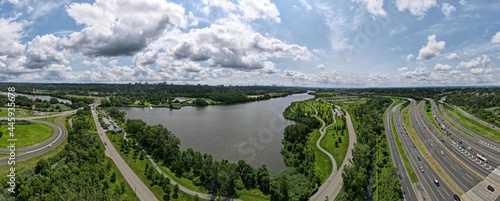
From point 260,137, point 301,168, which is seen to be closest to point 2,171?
point 301,168

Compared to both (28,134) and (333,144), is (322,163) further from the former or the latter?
(28,134)

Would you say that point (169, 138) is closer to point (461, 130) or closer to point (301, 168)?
point (301, 168)

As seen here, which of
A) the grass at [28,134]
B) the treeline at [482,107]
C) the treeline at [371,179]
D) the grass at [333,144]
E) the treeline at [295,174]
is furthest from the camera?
the treeline at [482,107]

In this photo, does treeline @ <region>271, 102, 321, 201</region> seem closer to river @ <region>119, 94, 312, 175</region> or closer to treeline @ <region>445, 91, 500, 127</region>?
river @ <region>119, 94, 312, 175</region>

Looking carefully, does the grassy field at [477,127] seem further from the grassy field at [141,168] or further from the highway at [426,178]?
the grassy field at [141,168]

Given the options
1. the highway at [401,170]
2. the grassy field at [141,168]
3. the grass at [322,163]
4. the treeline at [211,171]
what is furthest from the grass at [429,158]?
the grassy field at [141,168]

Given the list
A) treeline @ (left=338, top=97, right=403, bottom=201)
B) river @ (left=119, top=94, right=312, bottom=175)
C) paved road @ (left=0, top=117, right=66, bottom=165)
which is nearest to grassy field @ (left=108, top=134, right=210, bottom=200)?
paved road @ (left=0, top=117, right=66, bottom=165)

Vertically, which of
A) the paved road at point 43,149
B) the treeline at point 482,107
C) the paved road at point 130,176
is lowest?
the paved road at point 130,176
